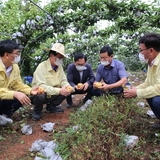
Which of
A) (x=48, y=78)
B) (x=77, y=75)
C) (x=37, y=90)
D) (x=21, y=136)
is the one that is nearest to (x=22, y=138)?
(x=21, y=136)

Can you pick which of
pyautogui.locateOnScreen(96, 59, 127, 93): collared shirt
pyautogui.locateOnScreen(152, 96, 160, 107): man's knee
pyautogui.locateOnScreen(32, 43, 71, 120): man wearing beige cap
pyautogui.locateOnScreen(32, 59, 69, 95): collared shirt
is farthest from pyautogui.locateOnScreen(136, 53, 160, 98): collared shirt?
pyautogui.locateOnScreen(32, 59, 69, 95): collared shirt

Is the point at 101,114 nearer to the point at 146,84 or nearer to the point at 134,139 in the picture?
the point at 134,139

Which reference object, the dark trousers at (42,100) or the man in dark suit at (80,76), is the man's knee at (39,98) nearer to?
the dark trousers at (42,100)

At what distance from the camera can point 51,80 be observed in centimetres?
375

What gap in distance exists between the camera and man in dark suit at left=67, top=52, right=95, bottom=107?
13.5 feet

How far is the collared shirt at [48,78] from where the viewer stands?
11.7 ft

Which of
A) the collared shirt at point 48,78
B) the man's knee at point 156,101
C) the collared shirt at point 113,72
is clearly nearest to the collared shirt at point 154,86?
the man's knee at point 156,101

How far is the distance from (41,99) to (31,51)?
3237mm

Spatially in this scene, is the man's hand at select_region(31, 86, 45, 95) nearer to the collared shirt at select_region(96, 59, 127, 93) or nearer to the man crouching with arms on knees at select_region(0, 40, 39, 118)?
the man crouching with arms on knees at select_region(0, 40, 39, 118)

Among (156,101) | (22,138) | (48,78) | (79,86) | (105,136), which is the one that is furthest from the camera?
(79,86)

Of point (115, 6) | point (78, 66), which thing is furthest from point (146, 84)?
point (115, 6)

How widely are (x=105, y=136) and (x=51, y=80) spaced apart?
1.61 meters

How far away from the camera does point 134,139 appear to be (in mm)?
2424

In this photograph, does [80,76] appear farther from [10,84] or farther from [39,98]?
[10,84]
